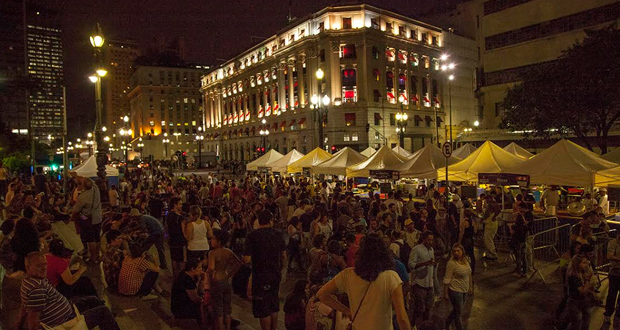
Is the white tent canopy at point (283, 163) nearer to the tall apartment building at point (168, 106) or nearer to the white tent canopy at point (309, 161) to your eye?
the white tent canopy at point (309, 161)

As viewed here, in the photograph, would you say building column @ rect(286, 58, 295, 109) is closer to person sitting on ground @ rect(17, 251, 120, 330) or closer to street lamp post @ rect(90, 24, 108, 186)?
street lamp post @ rect(90, 24, 108, 186)

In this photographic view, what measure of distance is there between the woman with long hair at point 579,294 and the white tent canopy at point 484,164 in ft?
28.4

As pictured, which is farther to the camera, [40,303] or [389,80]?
[389,80]

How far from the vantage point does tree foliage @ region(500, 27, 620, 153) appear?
2338 centimetres

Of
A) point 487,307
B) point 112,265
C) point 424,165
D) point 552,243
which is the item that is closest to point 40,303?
point 112,265

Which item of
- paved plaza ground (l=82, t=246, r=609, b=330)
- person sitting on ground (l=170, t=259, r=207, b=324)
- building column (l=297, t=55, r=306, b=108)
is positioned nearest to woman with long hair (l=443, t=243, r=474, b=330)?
paved plaza ground (l=82, t=246, r=609, b=330)

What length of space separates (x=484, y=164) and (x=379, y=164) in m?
3.98

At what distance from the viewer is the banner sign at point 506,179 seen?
13.1m

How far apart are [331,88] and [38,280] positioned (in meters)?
55.3

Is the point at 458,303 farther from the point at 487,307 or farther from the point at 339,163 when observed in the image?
the point at 339,163

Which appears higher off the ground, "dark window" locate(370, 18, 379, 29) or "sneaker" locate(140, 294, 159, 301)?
"dark window" locate(370, 18, 379, 29)

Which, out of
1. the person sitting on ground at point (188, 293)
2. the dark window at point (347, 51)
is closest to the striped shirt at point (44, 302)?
the person sitting on ground at point (188, 293)

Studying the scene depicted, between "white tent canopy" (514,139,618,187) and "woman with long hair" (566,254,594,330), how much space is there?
7.07 metres

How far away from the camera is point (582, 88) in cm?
2441
